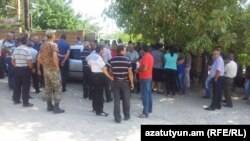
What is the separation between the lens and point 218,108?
35.4 ft

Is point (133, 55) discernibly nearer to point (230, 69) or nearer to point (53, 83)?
point (230, 69)

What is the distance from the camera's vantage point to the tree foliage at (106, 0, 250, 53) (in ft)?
36.3

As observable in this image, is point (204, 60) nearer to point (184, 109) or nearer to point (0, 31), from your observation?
point (184, 109)

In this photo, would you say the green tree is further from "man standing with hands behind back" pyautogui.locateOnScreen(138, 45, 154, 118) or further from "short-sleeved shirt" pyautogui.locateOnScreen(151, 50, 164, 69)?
"man standing with hands behind back" pyautogui.locateOnScreen(138, 45, 154, 118)

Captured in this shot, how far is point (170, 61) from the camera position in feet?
39.4

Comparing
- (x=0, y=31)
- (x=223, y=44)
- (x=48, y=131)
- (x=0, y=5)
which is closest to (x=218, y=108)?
(x=223, y=44)

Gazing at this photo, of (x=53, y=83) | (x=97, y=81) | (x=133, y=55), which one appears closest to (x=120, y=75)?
(x=97, y=81)

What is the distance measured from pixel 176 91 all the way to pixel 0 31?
1549 cm

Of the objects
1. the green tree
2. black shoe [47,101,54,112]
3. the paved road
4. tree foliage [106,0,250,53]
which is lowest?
the paved road

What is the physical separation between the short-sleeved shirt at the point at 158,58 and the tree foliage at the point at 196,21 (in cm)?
53

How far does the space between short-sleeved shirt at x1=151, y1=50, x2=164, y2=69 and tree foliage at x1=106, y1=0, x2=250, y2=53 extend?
0.53 metres

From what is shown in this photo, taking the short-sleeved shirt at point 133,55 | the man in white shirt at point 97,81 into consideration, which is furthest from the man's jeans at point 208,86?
the man in white shirt at point 97,81

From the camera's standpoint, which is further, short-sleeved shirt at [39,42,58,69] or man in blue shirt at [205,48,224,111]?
man in blue shirt at [205,48,224,111]

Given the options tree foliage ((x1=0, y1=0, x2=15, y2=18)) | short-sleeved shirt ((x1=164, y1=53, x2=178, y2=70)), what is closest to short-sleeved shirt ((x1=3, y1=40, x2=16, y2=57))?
short-sleeved shirt ((x1=164, y1=53, x2=178, y2=70))
